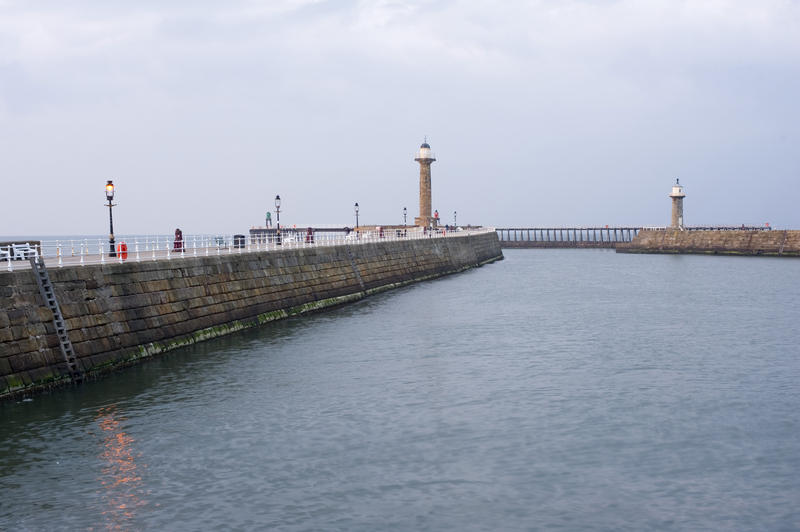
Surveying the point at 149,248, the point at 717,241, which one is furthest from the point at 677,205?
the point at 149,248

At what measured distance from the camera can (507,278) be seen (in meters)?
74.2

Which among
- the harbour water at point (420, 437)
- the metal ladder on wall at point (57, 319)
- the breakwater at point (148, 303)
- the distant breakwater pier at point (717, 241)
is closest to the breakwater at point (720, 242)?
the distant breakwater pier at point (717, 241)

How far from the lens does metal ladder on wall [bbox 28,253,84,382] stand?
76.2 ft

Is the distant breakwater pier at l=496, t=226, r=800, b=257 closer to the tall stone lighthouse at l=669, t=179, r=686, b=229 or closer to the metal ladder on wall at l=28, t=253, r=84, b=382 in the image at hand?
the tall stone lighthouse at l=669, t=179, r=686, b=229

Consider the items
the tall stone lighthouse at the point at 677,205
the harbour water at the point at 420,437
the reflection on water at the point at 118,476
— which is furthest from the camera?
the tall stone lighthouse at the point at 677,205

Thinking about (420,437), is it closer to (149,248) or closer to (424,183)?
(149,248)

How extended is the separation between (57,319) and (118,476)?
9.24 metres

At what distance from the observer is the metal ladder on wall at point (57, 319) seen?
914 inches

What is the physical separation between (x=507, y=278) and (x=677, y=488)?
58906 millimetres

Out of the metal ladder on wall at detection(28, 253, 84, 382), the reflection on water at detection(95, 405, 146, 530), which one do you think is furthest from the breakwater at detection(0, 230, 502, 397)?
the reflection on water at detection(95, 405, 146, 530)

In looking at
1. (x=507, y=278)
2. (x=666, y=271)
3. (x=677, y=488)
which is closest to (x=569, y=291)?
(x=507, y=278)

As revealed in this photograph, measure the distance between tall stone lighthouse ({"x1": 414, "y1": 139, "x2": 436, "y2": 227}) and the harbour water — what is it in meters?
69.4

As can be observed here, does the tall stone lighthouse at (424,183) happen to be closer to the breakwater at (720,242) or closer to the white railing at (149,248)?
the white railing at (149,248)

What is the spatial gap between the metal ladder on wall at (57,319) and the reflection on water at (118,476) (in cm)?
373
